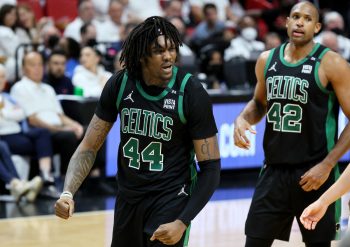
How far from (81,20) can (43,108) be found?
11.1 feet

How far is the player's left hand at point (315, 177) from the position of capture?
16.6 feet

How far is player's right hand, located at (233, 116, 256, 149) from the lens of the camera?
5.12 metres

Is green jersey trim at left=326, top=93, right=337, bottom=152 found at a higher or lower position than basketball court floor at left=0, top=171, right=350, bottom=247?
higher

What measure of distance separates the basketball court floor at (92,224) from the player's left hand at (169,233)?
3.30m

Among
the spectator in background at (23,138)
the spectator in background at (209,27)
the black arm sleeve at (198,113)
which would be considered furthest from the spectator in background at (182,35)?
the black arm sleeve at (198,113)

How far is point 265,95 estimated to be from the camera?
18.1 feet

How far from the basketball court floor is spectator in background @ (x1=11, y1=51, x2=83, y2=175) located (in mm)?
633

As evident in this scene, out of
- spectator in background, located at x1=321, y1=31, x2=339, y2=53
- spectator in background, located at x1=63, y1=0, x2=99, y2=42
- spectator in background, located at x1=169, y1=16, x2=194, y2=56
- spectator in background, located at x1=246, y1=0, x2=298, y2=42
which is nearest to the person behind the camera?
spectator in background, located at x1=169, y1=16, x2=194, y2=56

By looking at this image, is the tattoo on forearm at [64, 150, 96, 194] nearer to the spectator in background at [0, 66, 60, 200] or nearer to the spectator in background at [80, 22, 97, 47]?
the spectator in background at [0, 66, 60, 200]

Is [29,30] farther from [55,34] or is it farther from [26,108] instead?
[26,108]

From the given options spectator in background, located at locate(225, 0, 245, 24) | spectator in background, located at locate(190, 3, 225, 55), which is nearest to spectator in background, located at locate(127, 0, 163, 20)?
spectator in background, located at locate(190, 3, 225, 55)

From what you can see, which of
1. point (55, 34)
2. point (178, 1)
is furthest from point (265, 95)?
point (178, 1)

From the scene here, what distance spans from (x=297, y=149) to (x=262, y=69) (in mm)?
590

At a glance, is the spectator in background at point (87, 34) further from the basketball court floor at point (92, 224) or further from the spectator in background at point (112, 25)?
the basketball court floor at point (92, 224)
